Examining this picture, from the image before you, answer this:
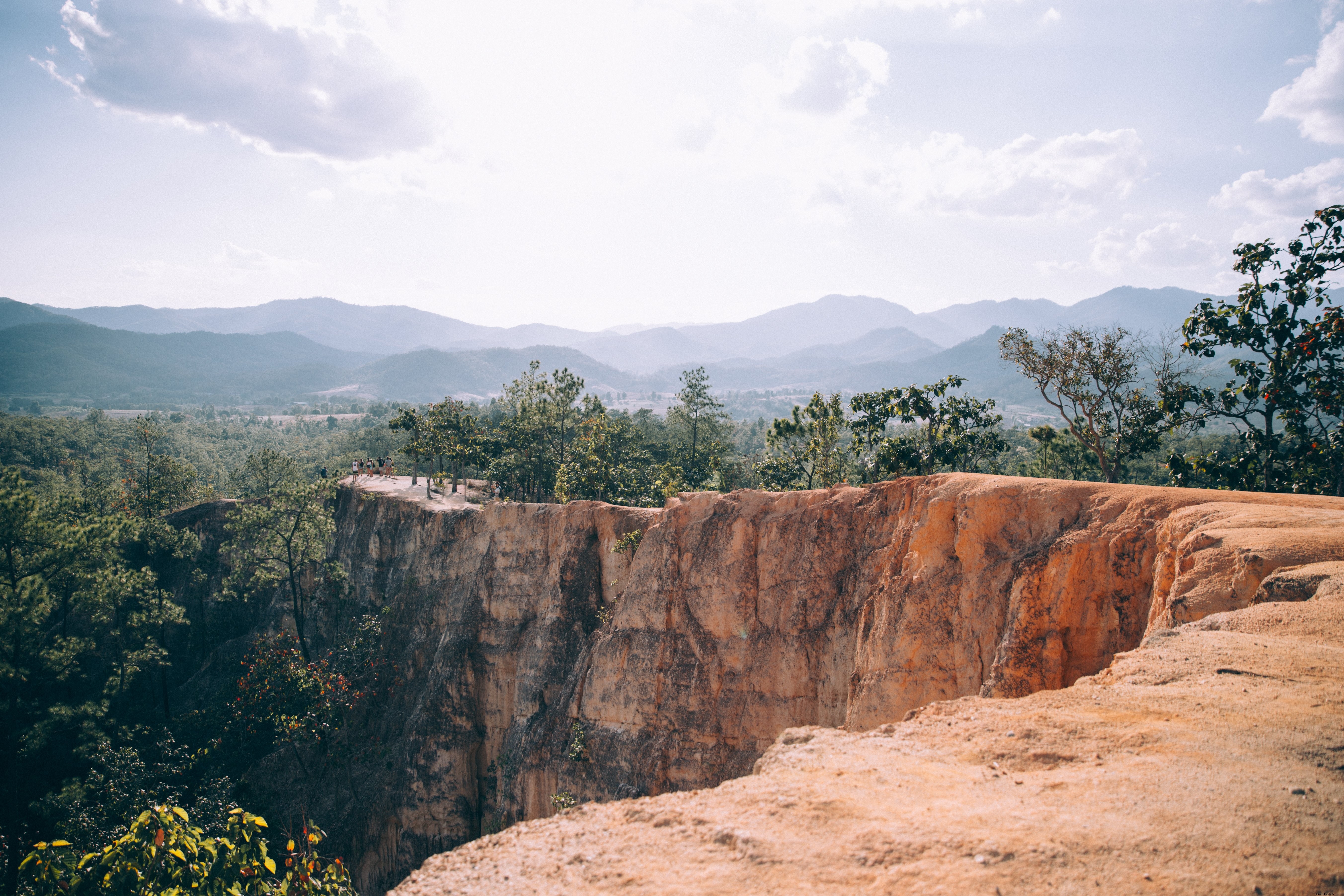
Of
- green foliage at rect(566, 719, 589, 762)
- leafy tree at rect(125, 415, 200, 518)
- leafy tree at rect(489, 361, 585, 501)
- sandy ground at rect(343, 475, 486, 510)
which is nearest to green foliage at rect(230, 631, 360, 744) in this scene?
sandy ground at rect(343, 475, 486, 510)

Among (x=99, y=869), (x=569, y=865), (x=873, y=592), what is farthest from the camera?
(x=873, y=592)

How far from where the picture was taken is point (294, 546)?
38.6 m

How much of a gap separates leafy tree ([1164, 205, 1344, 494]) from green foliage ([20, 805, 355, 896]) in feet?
102

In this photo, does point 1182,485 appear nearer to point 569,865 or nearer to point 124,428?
point 569,865

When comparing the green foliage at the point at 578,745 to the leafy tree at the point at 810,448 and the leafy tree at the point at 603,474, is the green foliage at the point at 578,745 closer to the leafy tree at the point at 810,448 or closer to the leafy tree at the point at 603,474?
the leafy tree at the point at 603,474

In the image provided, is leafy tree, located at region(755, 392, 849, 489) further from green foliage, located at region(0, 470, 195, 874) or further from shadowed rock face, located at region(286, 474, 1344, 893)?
green foliage, located at region(0, 470, 195, 874)

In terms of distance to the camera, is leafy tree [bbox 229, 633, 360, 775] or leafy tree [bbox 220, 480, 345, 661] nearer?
leafy tree [bbox 229, 633, 360, 775]

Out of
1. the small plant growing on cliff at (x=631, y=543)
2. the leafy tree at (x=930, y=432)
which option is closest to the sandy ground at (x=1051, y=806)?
the small plant growing on cliff at (x=631, y=543)

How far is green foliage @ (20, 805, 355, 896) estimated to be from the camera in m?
12.2

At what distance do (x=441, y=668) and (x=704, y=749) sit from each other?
14995 mm

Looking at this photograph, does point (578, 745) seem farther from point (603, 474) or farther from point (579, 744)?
point (603, 474)

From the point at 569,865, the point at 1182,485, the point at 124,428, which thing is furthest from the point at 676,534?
the point at 124,428

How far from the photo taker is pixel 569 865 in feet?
27.7

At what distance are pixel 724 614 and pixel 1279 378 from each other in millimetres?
22830
